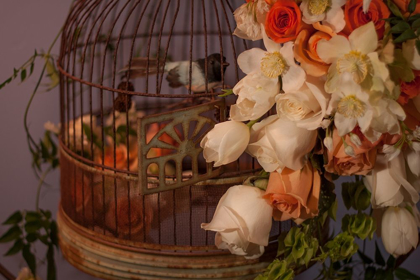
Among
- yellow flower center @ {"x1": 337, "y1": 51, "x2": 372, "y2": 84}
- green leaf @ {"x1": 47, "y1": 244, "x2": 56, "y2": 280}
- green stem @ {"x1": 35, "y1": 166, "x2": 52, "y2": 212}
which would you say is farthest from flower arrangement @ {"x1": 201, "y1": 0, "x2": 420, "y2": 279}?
green stem @ {"x1": 35, "y1": 166, "x2": 52, "y2": 212}

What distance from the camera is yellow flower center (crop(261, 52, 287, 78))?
0.64 meters

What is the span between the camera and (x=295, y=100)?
63 centimetres

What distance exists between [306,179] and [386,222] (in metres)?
0.14

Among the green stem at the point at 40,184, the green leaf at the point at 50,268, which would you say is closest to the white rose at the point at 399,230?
the green leaf at the point at 50,268

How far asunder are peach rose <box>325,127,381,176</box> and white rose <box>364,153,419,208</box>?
3cm

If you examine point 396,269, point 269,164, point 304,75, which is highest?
point 304,75

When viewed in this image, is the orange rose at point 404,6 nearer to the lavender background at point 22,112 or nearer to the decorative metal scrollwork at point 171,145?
the decorative metal scrollwork at point 171,145

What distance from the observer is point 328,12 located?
61 cm

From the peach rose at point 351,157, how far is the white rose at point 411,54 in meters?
0.08

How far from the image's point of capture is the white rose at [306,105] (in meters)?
0.63

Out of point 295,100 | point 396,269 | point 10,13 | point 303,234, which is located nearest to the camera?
point 295,100

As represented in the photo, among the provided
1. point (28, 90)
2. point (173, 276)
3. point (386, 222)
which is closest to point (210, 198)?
point (173, 276)

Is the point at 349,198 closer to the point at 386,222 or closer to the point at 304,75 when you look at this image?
the point at 386,222

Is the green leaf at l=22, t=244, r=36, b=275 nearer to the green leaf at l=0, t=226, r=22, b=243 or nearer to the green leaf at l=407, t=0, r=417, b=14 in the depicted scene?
the green leaf at l=0, t=226, r=22, b=243
